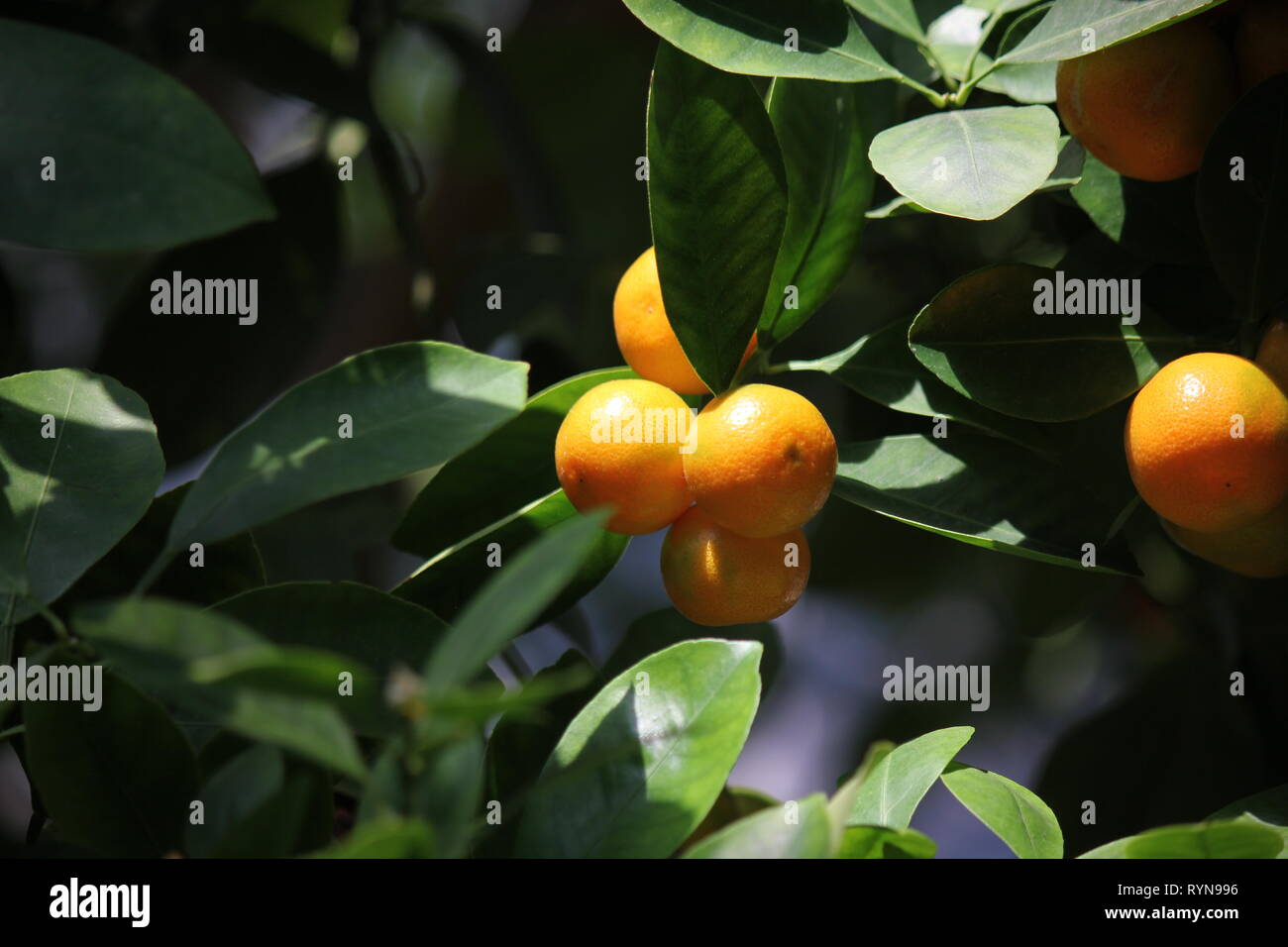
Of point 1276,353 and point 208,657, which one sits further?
point 1276,353

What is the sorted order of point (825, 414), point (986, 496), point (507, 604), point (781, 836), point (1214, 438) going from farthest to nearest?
point (825, 414), point (986, 496), point (1214, 438), point (781, 836), point (507, 604)

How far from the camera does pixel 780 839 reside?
0.58 metres

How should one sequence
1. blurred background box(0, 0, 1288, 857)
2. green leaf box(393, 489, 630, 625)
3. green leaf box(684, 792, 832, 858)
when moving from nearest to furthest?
green leaf box(684, 792, 832, 858), green leaf box(393, 489, 630, 625), blurred background box(0, 0, 1288, 857)

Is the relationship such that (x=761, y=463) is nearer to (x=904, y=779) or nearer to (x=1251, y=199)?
(x=904, y=779)

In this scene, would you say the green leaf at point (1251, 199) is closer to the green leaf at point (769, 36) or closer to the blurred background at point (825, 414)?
the blurred background at point (825, 414)

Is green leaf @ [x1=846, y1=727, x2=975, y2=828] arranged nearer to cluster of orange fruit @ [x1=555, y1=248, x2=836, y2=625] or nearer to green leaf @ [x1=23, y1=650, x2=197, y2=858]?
cluster of orange fruit @ [x1=555, y1=248, x2=836, y2=625]

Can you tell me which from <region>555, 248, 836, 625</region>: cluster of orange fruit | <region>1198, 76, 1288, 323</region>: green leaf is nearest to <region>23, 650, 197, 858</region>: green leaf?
<region>555, 248, 836, 625</region>: cluster of orange fruit

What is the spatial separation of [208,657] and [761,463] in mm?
364

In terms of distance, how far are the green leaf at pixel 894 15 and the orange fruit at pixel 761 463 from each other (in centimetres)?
31

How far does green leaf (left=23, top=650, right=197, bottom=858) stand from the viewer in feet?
2.08

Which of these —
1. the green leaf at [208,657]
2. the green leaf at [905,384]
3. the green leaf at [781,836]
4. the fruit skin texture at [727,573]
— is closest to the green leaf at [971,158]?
the green leaf at [905,384]

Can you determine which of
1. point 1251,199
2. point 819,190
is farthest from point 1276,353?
point 819,190

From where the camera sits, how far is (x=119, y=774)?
65cm

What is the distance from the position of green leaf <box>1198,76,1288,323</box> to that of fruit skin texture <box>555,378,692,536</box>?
380 millimetres
